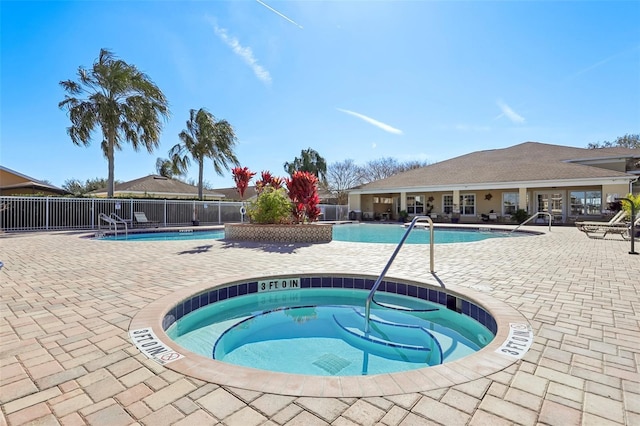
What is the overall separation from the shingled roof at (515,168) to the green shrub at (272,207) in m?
14.4

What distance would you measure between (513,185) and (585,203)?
497cm

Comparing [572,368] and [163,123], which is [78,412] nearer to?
[572,368]

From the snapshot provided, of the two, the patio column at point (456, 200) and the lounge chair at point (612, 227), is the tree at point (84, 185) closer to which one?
the patio column at point (456, 200)

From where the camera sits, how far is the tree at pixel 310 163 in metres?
33.9

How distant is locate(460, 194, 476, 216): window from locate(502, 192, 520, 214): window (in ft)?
6.24

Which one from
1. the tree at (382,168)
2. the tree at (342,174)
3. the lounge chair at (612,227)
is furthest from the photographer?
the tree at (382,168)

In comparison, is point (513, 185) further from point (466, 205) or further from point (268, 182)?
point (268, 182)

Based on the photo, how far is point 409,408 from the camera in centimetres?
164

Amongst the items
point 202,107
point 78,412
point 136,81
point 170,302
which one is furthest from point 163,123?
point 78,412

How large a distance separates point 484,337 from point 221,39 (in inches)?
467

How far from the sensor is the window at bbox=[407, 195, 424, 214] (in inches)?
995

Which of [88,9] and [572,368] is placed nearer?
[572,368]

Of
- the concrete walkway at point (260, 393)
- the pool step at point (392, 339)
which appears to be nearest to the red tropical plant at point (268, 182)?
the concrete walkway at point (260, 393)

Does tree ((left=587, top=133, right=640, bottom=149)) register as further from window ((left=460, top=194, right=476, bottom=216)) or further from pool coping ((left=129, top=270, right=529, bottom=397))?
pool coping ((left=129, top=270, right=529, bottom=397))
